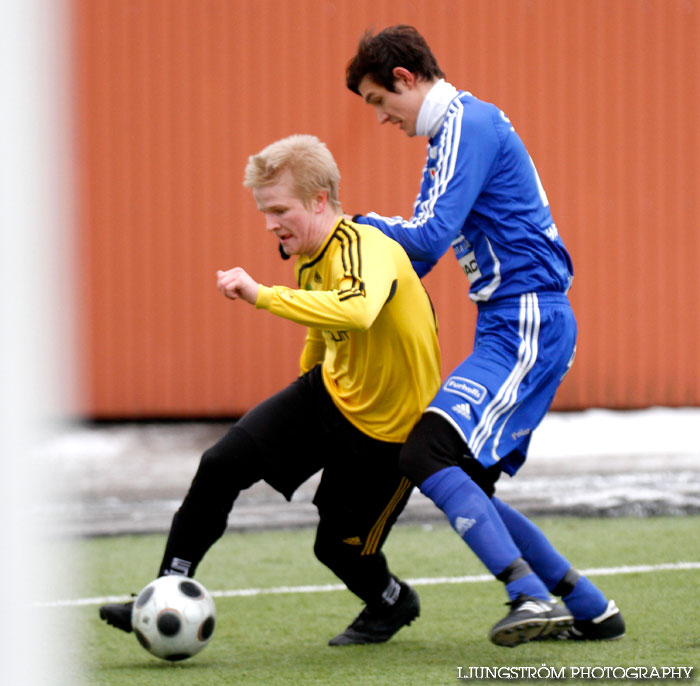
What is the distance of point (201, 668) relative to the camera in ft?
11.0

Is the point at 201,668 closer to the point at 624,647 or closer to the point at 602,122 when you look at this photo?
the point at 624,647

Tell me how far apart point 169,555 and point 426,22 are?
269 inches

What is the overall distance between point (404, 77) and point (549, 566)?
1.53 m

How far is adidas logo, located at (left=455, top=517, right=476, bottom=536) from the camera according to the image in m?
3.11

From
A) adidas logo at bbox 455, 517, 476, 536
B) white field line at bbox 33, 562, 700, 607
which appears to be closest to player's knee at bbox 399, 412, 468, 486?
adidas logo at bbox 455, 517, 476, 536

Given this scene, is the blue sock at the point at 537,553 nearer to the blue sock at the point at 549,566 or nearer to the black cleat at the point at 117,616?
the blue sock at the point at 549,566

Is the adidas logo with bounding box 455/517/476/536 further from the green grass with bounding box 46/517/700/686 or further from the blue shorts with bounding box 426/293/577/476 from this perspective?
the green grass with bounding box 46/517/700/686

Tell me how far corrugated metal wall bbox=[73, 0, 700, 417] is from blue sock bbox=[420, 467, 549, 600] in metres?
6.17

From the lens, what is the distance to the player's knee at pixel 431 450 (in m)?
3.14

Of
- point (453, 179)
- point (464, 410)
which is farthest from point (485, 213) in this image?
point (464, 410)

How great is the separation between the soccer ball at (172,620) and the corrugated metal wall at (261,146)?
5.97 meters

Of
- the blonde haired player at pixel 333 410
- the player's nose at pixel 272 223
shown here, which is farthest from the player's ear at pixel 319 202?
the player's nose at pixel 272 223

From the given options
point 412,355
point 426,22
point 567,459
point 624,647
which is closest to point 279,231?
point 412,355

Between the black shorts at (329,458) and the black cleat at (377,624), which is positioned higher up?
the black shorts at (329,458)
